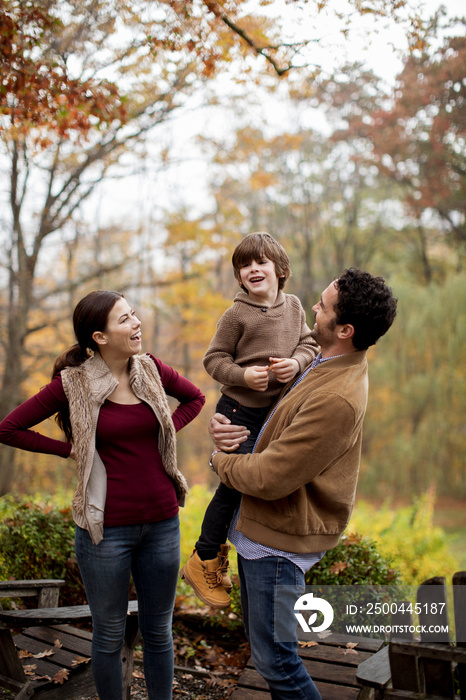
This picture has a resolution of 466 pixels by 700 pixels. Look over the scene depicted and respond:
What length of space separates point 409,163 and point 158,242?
239 inches

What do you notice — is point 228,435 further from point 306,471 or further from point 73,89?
point 73,89

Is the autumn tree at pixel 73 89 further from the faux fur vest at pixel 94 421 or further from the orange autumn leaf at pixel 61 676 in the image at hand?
the orange autumn leaf at pixel 61 676

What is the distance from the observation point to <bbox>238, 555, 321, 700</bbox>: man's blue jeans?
196 centimetres

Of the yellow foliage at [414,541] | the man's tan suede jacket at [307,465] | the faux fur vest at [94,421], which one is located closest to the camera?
the man's tan suede jacket at [307,465]

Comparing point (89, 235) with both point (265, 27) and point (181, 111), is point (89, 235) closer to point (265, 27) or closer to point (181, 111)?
point (181, 111)

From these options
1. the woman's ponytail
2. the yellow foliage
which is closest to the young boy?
the woman's ponytail

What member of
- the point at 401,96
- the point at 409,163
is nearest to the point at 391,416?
the point at 409,163

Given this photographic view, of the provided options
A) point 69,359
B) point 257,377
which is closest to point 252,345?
point 257,377

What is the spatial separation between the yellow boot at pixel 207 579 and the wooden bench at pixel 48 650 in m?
0.33

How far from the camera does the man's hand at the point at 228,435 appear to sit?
2301 mm

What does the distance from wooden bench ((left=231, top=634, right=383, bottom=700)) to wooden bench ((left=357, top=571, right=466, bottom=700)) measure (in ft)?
2.49

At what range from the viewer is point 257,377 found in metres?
2.24

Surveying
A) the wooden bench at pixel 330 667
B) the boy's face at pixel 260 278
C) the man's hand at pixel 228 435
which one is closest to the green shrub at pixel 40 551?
the wooden bench at pixel 330 667
